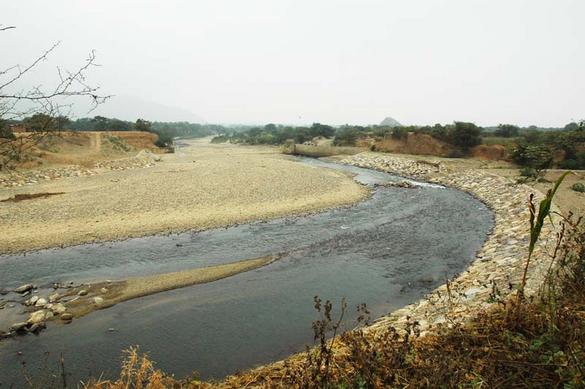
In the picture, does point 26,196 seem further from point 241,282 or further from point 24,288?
point 241,282

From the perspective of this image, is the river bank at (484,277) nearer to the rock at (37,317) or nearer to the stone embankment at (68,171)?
the rock at (37,317)

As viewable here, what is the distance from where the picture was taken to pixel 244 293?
1011 centimetres

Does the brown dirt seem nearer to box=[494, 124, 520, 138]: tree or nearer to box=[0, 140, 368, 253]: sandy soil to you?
box=[0, 140, 368, 253]: sandy soil

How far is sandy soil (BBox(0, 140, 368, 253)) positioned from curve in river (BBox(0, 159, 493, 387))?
3.95ft

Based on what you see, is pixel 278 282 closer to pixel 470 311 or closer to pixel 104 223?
pixel 470 311

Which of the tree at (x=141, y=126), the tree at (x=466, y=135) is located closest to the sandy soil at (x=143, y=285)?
the tree at (x=466, y=135)

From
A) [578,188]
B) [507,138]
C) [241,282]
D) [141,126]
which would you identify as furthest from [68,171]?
[507,138]

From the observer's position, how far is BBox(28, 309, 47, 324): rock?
27.1 feet

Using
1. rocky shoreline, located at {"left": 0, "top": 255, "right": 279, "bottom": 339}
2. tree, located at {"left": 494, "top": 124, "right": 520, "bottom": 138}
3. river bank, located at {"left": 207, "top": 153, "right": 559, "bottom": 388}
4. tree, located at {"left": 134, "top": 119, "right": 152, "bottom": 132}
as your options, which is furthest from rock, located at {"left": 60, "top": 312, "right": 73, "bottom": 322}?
tree, located at {"left": 134, "top": 119, "right": 152, "bottom": 132}

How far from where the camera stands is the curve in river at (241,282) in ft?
24.3

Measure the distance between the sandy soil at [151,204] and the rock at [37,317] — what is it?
5.28 meters

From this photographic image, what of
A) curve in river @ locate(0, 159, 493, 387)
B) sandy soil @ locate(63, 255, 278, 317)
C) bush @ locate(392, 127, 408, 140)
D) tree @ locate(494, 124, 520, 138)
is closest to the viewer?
curve in river @ locate(0, 159, 493, 387)

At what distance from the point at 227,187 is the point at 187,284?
1289 cm

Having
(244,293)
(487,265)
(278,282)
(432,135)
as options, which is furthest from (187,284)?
(432,135)
